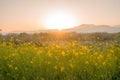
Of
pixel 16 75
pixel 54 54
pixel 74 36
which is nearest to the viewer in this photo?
pixel 16 75

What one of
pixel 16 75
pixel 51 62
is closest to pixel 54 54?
pixel 51 62

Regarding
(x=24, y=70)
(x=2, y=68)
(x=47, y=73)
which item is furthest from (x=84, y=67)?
(x=2, y=68)

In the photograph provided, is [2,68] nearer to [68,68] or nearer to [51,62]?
[51,62]

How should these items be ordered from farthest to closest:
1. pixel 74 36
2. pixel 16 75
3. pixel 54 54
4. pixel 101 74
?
pixel 74 36 < pixel 54 54 < pixel 16 75 < pixel 101 74

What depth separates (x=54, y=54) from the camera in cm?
717

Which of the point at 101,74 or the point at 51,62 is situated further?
the point at 51,62

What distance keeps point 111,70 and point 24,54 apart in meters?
2.20

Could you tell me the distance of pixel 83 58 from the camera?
6.65 m

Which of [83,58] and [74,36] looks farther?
[74,36]

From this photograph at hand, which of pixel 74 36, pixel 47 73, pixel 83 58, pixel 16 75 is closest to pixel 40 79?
pixel 47 73

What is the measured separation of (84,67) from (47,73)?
782 millimetres

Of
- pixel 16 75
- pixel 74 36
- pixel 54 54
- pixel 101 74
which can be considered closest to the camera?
pixel 101 74

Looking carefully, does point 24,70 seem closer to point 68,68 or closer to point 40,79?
point 40,79

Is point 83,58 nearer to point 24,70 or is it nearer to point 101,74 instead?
point 101,74
